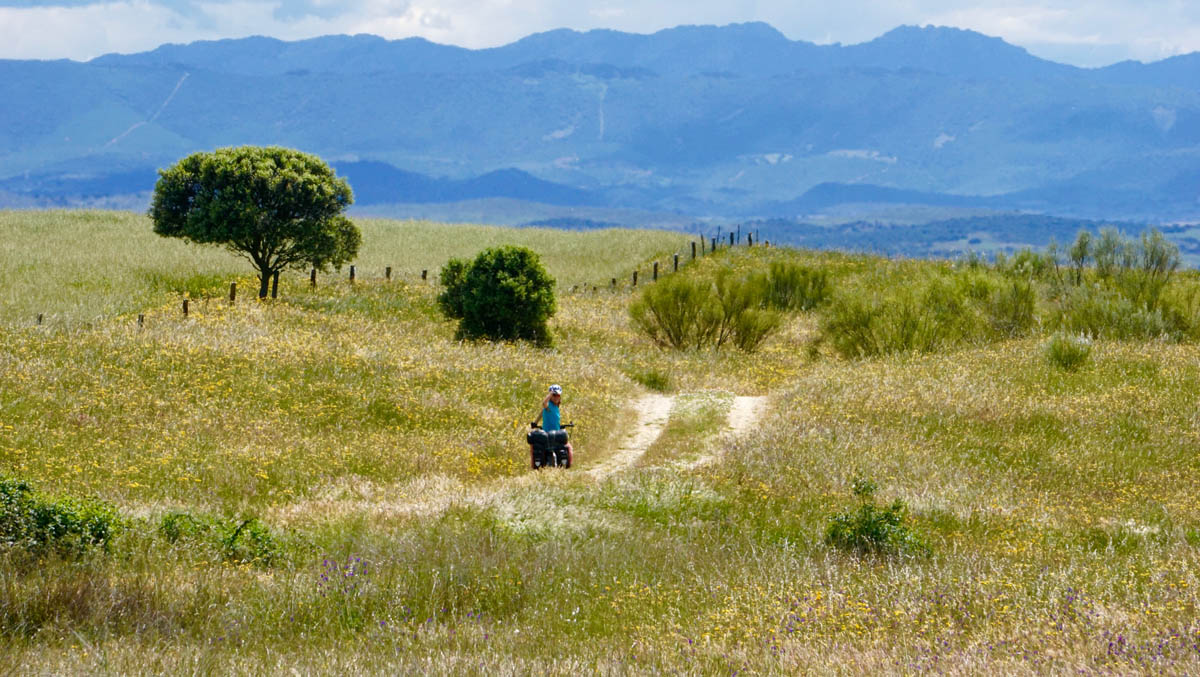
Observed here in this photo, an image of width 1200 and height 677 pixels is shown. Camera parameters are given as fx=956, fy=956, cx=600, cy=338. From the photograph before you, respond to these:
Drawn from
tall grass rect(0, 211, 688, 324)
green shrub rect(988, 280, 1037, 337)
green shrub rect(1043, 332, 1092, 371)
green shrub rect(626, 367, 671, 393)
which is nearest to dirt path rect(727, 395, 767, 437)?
green shrub rect(626, 367, 671, 393)

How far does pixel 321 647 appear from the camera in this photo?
779 centimetres

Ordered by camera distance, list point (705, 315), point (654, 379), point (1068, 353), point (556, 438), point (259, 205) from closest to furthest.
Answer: point (556, 438)
point (1068, 353)
point (654, 379)
point (705, 315)
point (259, 205)

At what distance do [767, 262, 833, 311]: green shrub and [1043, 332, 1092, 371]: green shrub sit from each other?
16.3m

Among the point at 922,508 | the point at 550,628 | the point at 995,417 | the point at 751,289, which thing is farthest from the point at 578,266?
the point at 550,628

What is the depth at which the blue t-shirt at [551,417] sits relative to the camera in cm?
1709

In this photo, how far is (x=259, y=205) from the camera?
33.9 meters

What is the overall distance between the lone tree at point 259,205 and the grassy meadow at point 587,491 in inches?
79.0

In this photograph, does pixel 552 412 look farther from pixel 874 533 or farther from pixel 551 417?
pixel 874 533

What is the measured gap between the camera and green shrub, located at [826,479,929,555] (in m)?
11.9

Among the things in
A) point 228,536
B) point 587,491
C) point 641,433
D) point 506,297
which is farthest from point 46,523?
point 506,297

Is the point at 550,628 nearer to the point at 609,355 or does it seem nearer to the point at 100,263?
the point at 609,355

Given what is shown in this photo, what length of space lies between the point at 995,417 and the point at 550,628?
1525 centimetres

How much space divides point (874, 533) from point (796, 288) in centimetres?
3141

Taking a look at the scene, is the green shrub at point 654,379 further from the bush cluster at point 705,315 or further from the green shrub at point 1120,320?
the green shrub at point 1120,320
